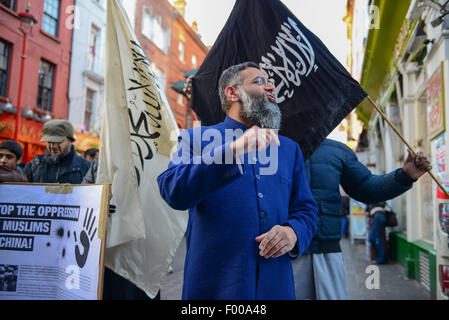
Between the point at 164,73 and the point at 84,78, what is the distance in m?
7.48

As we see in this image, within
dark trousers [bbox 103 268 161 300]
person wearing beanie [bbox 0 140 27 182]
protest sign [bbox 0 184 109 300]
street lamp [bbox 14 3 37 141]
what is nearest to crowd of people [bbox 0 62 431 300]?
protest sign [bbox 0 184 109 300]

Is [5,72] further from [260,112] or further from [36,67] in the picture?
[260,112]

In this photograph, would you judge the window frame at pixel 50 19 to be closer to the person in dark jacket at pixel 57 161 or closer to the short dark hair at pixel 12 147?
the person in dark jacket at pixel 57 161

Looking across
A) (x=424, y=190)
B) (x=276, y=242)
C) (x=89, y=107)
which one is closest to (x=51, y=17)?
(x=89, y=107)

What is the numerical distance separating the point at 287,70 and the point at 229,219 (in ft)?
4.77

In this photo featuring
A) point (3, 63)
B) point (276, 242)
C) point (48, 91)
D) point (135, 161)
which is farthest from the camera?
point (48, 91)

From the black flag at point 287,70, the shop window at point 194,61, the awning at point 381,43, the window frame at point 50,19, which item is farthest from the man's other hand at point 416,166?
the shop window at point 194,61

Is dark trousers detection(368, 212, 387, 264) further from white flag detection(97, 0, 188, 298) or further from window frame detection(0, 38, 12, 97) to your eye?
window frame detection(0, 38, 12, 97)

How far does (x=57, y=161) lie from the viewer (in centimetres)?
371

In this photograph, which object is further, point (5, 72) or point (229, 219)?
point (5, 72)

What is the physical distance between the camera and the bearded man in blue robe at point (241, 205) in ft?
4.71

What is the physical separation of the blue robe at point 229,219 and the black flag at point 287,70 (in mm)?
850

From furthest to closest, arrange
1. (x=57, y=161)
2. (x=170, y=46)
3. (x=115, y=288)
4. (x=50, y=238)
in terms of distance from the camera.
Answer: (x=170, y=46) → (x=57, y=161) → (x=115, y=288) → (x=50, y=238)

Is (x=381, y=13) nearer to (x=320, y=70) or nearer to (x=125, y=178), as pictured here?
(x=320, y=70)
